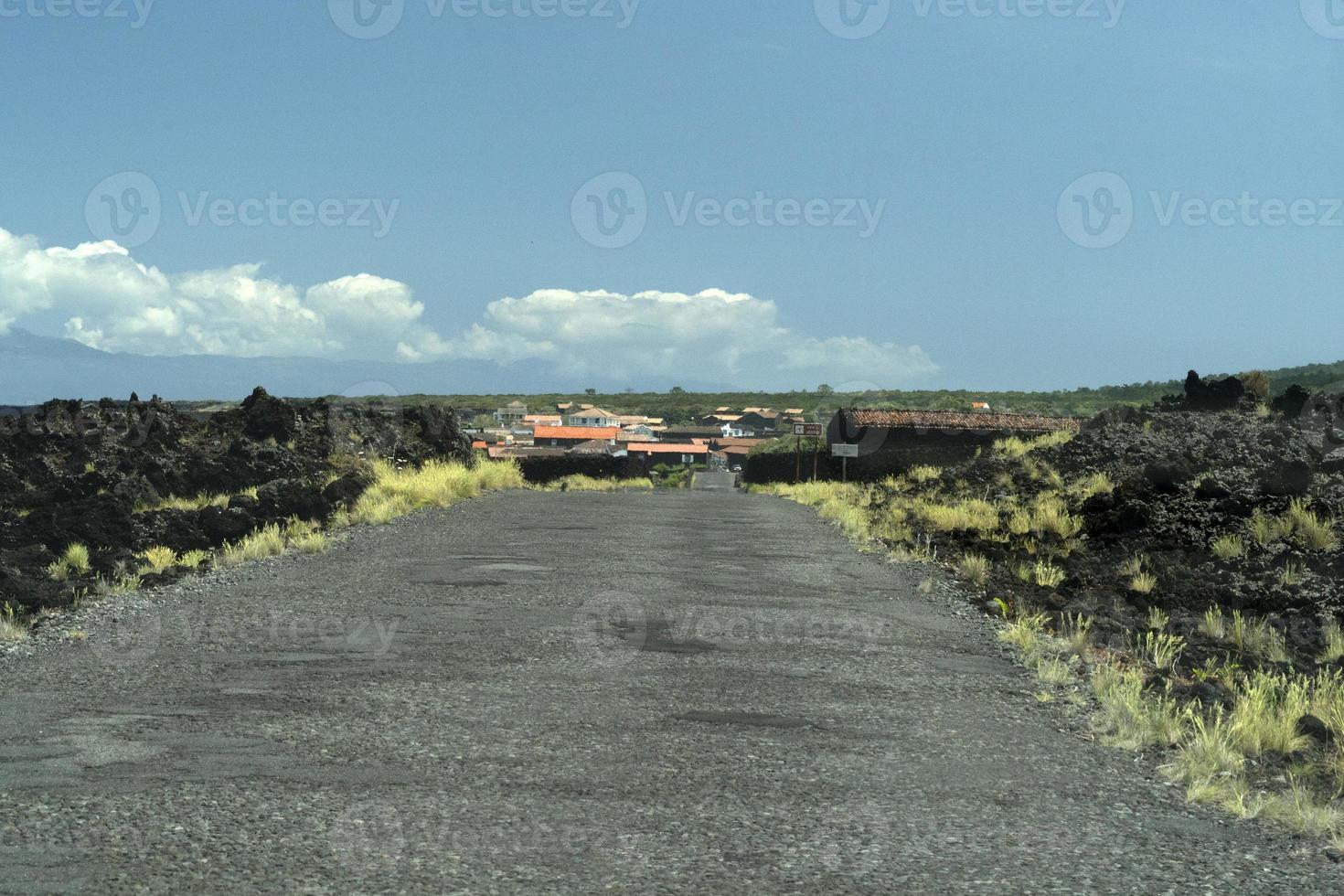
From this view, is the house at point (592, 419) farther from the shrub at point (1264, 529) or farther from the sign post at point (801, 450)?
the shrub at point (1264, 529)

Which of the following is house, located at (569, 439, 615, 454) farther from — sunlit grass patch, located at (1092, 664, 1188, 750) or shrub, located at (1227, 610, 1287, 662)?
sunlit grass patch, located at (1092, 664, 1188, 750)

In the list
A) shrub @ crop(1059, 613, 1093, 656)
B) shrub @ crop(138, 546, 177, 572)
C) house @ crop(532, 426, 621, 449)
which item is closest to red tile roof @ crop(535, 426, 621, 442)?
house @ crop(532, 426, 621, 449)

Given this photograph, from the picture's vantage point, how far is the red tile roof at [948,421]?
160ft

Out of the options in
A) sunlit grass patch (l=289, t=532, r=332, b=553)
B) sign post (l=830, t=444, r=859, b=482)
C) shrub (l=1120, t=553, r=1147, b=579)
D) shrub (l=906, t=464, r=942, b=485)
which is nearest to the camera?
shrub (l=1120, t=553, r=1147, b=579)

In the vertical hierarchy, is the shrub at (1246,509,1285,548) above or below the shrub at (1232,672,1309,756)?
above

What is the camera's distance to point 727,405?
547ft

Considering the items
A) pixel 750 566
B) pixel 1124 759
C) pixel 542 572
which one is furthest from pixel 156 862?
pixel 750 566

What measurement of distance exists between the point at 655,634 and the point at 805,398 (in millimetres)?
156250

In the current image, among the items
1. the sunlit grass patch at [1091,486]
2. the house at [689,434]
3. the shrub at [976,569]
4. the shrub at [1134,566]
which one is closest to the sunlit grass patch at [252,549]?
the shrub at [976,569]

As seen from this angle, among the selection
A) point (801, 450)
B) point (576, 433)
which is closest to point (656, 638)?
point (801, 450)

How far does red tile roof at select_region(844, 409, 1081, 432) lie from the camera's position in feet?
160

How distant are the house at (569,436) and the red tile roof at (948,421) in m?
45.9

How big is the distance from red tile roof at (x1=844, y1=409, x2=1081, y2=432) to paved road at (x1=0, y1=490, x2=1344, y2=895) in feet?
122

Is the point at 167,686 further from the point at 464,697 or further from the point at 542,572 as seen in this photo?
the point at 542,572
